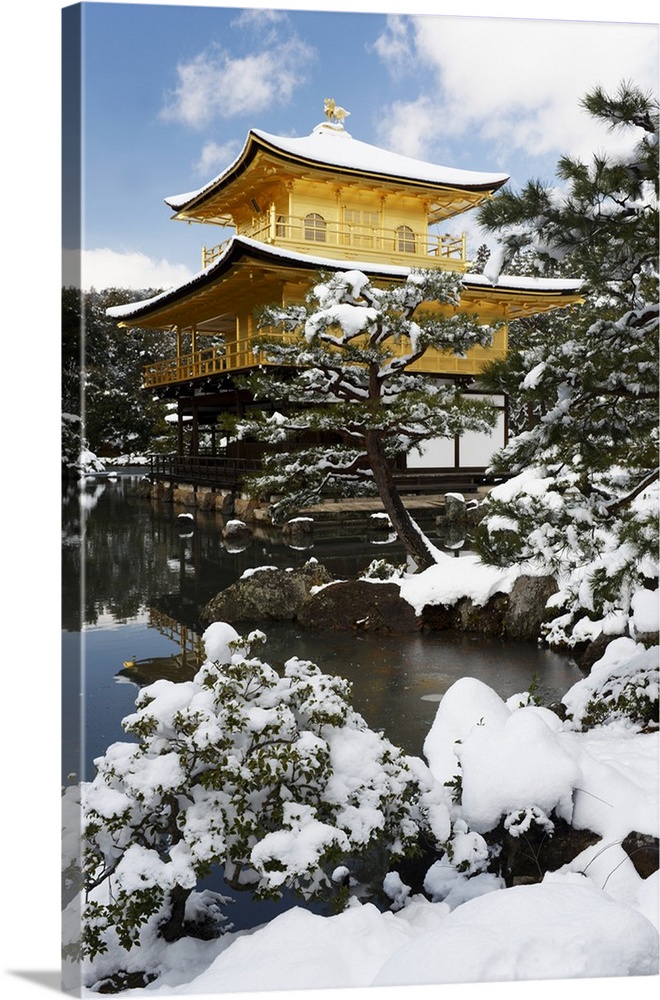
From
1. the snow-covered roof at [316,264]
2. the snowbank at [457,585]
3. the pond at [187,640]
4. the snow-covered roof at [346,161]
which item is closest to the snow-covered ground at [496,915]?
the pond at [187,640]

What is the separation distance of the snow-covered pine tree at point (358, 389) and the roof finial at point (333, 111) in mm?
1548

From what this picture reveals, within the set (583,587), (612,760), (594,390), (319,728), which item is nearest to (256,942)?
(319,728)

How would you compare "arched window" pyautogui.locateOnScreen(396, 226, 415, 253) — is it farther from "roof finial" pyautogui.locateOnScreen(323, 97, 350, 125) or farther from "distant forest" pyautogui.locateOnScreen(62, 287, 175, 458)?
"roof finial" pyautogui.locateOnScreen(323, 97, 350, 125)

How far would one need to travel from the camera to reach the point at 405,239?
4.90m

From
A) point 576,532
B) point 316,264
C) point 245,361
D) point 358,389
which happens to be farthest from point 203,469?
point 576,532

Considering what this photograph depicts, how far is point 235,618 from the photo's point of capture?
425 centimetres

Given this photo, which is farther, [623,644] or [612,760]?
[623,644]

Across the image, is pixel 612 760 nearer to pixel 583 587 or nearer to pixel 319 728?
pixel 583 587

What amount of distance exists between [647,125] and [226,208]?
8.29ft

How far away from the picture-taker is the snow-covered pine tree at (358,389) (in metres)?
4.76

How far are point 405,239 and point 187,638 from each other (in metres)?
2.68

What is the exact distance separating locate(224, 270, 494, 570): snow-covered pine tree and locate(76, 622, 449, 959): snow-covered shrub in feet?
8.08

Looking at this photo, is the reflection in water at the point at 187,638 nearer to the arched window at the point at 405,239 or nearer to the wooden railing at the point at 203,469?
the wooden railing at the point at 203,469

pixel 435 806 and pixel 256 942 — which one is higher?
pixel 435 806
